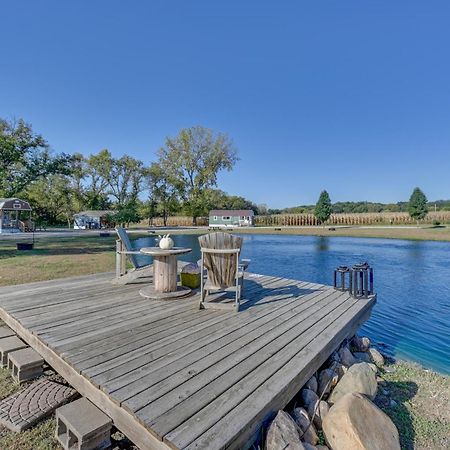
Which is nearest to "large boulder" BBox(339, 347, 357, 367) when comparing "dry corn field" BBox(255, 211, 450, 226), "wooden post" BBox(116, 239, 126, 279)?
"wooden post" BBox(116, 239, 126, 279)

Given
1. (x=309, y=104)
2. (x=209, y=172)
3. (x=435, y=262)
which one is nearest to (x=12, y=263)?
(x=435, y=262)

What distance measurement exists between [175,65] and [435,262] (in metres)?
18.1

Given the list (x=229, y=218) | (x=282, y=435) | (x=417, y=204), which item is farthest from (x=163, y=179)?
(x=282, y=435)

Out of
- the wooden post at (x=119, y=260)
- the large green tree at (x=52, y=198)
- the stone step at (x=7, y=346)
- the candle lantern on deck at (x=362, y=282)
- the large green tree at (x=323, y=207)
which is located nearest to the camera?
the stone step at (x=7, y=346)

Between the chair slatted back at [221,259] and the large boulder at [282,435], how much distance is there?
207cm

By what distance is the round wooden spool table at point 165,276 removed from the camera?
404 cm

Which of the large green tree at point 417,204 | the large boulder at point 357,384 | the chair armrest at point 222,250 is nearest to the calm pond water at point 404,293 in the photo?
the large boulder at point 357,384

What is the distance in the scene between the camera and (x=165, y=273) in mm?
4203

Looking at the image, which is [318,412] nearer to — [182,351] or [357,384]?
[357,384]

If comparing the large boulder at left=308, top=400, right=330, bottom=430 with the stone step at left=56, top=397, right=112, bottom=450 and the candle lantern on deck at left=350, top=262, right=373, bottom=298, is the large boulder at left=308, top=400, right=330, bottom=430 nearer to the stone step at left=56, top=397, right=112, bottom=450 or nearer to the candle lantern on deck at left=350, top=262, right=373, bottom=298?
the stone step at left=56, top=397, right=112, bottom=450

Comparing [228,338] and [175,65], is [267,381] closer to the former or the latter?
[228,338]

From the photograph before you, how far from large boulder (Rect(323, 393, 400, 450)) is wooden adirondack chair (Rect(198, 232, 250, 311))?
5.77 ft

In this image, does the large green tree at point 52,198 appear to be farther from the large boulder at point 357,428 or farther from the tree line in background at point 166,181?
the large boulder at point 357,428

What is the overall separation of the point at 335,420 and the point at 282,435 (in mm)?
510
